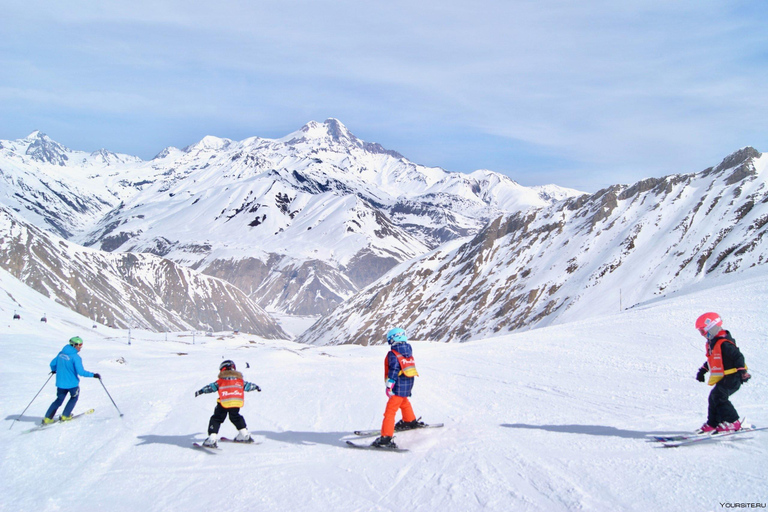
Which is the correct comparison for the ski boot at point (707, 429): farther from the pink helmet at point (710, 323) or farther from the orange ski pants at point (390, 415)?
the orange ski pants at point (390, 415)

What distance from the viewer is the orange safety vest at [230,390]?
10.1 meters

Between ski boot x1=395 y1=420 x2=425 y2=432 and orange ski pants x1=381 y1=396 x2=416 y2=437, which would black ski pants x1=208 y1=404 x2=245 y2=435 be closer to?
orange ski pants x1=381 y1=396 x2=416 y2=437

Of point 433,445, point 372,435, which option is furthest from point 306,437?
point 433,445

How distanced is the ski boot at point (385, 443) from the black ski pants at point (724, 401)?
5.63 meters

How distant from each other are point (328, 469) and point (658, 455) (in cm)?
537

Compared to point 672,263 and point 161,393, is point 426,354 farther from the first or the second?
point 672,263

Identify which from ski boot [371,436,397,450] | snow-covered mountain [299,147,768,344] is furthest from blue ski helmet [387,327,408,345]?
snow-covered mountain [299,147,768,344]

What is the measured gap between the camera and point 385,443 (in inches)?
380

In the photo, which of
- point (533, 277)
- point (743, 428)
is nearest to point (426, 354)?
point (743, 428)

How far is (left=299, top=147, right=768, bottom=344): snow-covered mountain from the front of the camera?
293ft

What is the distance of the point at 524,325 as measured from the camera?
98.0 m

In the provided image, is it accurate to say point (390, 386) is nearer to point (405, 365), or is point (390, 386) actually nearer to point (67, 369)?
point (405, 365)

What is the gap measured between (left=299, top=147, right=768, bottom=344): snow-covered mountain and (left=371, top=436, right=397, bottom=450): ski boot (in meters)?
66.8

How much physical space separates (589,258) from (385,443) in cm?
11210
